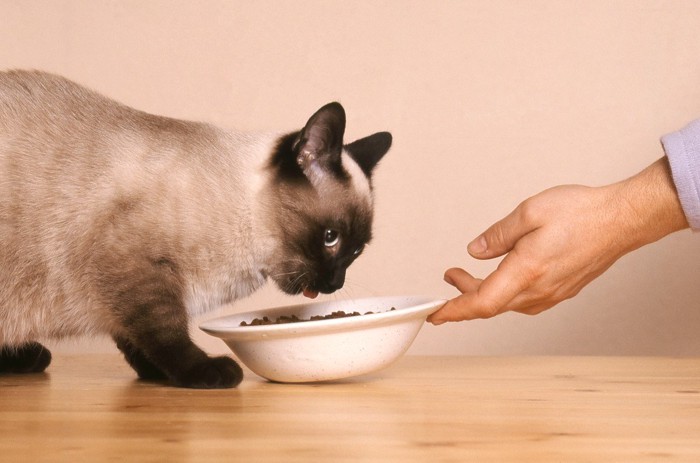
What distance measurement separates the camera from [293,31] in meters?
2.98

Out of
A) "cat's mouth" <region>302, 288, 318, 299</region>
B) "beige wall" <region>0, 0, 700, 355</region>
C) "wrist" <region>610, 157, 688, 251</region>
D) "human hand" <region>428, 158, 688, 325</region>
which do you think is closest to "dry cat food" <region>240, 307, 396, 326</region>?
"cat's mouth" <region>302, 288, 318, 299</region>

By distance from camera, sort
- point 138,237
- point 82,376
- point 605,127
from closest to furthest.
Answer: point 138,237
point 82,376
point 605,127

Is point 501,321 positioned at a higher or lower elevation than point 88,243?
lower

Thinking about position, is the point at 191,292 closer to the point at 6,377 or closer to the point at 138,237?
the point at 138,237

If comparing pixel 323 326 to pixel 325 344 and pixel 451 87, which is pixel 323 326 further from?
pixel 451 87

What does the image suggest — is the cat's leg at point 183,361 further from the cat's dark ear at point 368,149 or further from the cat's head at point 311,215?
the cat's dark ear at point 368,149

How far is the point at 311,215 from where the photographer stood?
1900mm

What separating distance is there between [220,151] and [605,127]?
158cm

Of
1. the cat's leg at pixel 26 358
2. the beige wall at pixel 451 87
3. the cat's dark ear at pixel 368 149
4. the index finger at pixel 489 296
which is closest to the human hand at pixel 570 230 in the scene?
the index finger at pixel 489 296

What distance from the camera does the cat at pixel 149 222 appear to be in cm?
174

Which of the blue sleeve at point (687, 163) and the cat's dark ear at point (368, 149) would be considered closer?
the blue sleeve at point (687, 163)

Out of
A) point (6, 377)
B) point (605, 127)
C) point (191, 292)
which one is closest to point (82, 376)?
point (6, 377)

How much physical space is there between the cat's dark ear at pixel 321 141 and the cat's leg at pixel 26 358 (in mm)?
761

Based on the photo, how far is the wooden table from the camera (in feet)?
3.47
